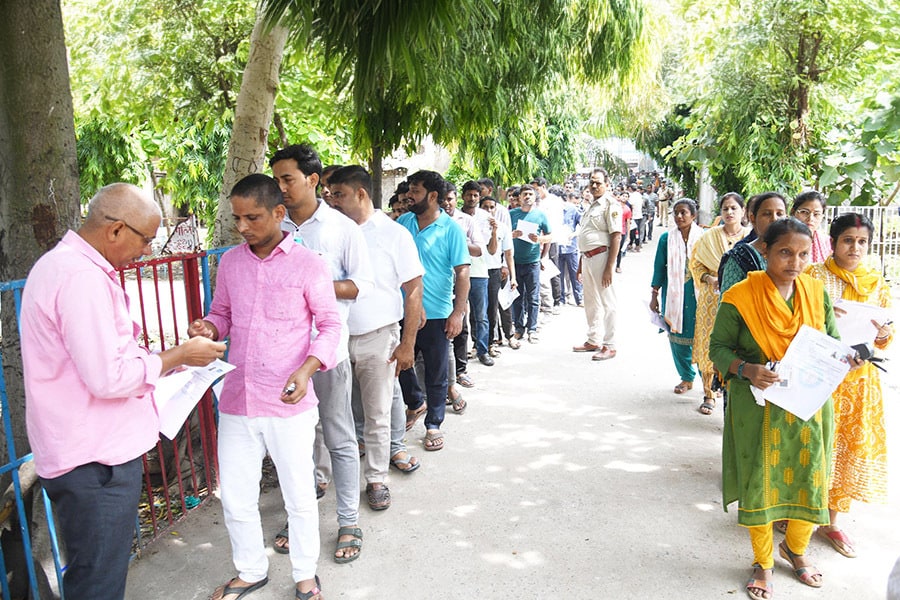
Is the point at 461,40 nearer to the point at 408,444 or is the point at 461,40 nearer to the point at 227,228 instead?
the point at 227,228

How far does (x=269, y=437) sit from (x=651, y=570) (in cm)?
197

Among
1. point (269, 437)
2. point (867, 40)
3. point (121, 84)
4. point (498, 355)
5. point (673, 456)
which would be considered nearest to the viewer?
point (269, 437)

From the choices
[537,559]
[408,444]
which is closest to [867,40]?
[408,444]

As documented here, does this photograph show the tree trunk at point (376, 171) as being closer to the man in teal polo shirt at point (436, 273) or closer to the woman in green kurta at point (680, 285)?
the man in teal polo shirt at point (436, 273)

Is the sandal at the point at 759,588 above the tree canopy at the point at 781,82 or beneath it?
beneath

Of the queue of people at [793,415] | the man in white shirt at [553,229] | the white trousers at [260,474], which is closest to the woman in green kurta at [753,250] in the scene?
the queue of people at [793,415]

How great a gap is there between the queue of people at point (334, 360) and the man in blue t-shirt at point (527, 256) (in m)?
3.02

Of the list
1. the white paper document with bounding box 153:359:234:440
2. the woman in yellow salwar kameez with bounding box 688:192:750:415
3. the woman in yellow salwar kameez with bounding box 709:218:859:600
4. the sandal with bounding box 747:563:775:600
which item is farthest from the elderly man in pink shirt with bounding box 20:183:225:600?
the woman in yellow salwar kameez with bounding box 688:192:750:415

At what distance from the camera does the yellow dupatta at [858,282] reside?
3.80 metres

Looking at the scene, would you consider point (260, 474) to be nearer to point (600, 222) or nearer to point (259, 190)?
point (259, 190)

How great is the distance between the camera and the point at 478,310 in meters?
7.24

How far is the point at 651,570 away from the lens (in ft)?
11.6

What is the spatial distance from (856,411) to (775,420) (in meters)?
0.74

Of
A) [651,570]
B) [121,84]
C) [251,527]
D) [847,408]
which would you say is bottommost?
[651,570]
